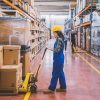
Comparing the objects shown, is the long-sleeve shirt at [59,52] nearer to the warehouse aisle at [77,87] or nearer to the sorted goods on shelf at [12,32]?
the warehouse aisle at [77,87]

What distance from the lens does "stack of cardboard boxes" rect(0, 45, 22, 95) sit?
Result: 6887 millimetres

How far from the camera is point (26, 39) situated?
8.20 meters

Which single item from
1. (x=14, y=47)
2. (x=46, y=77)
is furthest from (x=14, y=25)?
(x=46, y=77)

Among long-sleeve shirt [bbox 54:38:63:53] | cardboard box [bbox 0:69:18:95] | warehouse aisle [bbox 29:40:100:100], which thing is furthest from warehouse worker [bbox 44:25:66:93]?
cardboard box [bbox 0:69:18:95]

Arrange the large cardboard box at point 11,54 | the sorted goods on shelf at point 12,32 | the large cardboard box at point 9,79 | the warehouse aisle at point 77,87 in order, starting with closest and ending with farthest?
the warehouse aisle at point 77,87 → the large cardboard box at point 9,79 → the large cardboard box at point 11,54 → the sorted goods on shelf at point 12,32

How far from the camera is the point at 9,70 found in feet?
22.5

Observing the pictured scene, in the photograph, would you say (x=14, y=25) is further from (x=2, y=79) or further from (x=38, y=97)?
(x=38, y=97)

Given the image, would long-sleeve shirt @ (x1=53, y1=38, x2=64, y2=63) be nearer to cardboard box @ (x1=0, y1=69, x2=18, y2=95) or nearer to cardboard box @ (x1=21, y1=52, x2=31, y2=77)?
cardboard box @ (x1=0, y1=69, x2=18, y2=95)

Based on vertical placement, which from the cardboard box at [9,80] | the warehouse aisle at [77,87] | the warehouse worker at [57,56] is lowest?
the warehouse aisle at [77,87]

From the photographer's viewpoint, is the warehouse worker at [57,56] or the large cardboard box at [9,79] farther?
the warehouse worker at [57,56]

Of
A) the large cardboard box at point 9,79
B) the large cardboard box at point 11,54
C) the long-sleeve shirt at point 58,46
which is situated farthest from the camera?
the large cardboard box at point 11,54

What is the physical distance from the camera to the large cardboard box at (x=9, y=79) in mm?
6859

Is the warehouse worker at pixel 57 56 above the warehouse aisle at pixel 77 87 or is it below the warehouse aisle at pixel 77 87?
above

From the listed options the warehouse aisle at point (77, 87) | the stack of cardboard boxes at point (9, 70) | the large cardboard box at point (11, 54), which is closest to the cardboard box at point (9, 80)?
the stack of cardboard boxes at point (9, 70)
